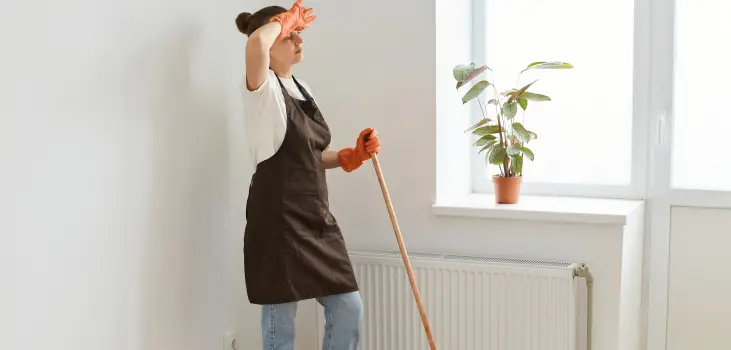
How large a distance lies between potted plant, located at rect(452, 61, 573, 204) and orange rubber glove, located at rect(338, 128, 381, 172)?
1.15 feet

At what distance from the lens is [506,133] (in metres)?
2.82

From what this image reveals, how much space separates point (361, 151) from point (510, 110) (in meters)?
0.53

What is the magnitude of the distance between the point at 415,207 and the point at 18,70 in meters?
1.38

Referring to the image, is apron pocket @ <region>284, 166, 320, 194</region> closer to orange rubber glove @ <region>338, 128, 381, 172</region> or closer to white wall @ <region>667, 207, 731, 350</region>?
orange rubber glove @ <region>338, 128, 381, 172</region>

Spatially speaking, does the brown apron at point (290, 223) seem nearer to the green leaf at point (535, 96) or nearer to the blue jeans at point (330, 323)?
the blue jeans at point (330, 323)

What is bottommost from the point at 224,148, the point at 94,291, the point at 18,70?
the point at 94,291

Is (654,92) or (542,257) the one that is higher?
(654,92)

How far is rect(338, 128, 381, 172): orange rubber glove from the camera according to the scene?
2525 millimetres

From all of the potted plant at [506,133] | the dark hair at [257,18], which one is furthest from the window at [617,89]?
the dark hair at [257,18]

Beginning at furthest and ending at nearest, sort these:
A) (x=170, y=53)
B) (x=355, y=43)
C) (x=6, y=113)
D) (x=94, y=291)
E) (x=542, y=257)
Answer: (x=355, y=43) → (x=542, y=257) → (x=170, y=53) → (x=94, y=291) → (x=6, y=113)

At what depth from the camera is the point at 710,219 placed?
2801 mm

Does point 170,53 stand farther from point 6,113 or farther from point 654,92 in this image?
point 654,92

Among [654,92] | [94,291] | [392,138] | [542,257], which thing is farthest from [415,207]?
[94,291]

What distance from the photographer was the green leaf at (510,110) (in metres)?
2.71
